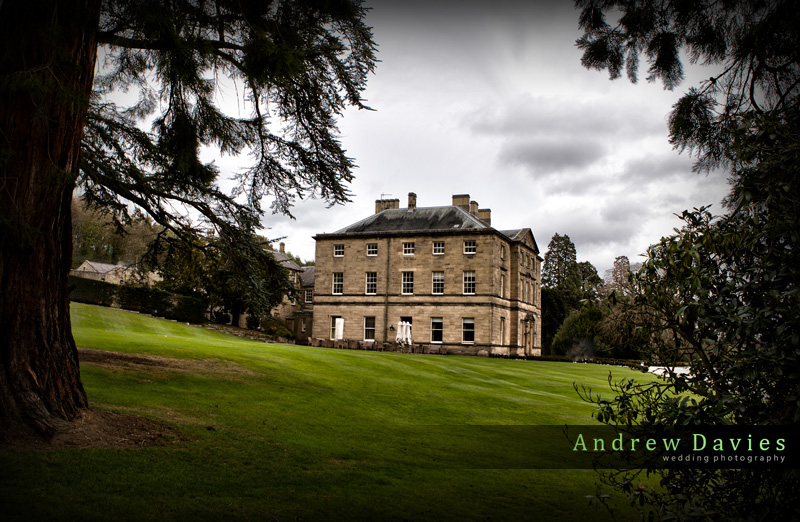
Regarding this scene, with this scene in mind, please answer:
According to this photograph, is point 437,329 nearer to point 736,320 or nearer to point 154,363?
point 154,363

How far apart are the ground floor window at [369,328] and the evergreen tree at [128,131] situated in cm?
3465

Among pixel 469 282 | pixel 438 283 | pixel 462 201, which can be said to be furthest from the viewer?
pixel 462 201

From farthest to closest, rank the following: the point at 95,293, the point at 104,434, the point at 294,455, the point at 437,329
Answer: the point at 437,329
the point at 95,293
the point at 294,455
the point at 104,434

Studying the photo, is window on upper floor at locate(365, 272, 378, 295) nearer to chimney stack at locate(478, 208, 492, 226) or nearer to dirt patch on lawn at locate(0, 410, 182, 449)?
chimney stack at locate(478, 208, 492, 226)

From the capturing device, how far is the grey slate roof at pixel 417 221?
44.9 m

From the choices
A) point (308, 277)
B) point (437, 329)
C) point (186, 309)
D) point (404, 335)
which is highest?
point (308, 277)

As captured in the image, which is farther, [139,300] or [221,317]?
[221,317]

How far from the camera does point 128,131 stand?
10578 mm

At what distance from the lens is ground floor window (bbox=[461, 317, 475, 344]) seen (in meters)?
42.6

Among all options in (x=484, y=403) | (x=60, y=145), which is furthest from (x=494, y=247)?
(x=60, y=145)

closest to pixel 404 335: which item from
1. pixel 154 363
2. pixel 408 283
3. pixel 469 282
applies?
pixel 408 283

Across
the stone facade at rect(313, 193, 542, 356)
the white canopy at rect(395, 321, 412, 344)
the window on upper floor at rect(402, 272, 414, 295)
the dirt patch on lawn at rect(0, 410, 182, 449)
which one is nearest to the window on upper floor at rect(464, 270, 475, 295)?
the stone facade at rect(313, 193, 542, 356)

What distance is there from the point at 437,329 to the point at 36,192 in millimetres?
38495

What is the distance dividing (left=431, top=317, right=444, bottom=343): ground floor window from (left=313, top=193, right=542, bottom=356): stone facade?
81mm
